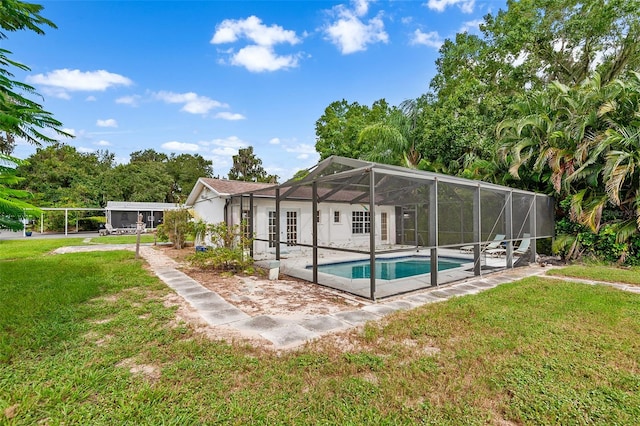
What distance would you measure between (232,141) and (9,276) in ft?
115

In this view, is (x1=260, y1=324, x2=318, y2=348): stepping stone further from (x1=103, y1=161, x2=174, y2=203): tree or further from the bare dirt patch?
(x1=103, y1=161, x2=174, y2=203): tree

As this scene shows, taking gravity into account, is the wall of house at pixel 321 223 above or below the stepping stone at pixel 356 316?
above

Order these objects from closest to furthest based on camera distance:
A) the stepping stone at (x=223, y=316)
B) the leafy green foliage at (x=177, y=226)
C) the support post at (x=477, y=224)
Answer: the stepping stone at (x=223, y=316) < the support post at (x=477, y=224) < the leafy green foliage at (x=177, y=226)

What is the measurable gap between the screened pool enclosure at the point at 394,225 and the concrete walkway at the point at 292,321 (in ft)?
1.53

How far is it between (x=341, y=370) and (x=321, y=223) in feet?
37.2

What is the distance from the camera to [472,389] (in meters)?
2.81

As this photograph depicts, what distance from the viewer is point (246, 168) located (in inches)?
1678

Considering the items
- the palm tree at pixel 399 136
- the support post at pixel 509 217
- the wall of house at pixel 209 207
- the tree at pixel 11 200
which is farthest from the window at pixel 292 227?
the tree at pixel 11 200

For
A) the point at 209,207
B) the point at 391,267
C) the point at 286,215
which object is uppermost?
the point at 209,207

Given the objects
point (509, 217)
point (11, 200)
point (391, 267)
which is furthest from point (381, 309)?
point (391, 267)

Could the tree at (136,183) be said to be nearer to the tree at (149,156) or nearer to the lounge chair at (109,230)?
the lounge chair at (109,230)

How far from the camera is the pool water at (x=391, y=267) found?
1002cm

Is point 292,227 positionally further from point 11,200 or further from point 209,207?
point 11,200

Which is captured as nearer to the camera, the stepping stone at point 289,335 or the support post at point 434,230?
the stepping stone at point 289,335
